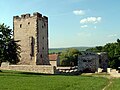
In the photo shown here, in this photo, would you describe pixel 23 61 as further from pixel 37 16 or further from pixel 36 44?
pixel 37 16

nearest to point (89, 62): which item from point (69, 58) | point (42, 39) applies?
point (42, 39)

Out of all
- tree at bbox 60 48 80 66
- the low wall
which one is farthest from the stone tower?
tree at bbox 60 48 80 66

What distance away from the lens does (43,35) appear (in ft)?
179

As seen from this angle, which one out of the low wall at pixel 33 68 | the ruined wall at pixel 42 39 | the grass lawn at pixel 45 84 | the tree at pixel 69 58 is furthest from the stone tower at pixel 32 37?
the tree at pixel 69 58

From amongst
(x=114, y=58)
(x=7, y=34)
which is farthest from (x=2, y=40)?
(x=114, y=58)

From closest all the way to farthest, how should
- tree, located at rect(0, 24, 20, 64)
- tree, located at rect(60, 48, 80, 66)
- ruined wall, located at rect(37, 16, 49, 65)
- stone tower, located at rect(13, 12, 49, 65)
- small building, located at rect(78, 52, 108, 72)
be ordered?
tree, located at rect(0, 24, 20, 64) → stone tower, located at rect(13, 12, 49, 65) → ruined wall, located at rect(37, 16, 49, 65) → small building, located at rect(78, 52, 108, 72) → tree, located at rect(60, 48, 80, 66)

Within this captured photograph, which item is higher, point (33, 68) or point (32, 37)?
point (32, 37)

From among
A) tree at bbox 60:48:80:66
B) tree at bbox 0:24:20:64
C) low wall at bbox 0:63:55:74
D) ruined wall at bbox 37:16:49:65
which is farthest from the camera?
tree at bbox 60:48:80:66

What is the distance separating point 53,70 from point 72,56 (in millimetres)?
50928

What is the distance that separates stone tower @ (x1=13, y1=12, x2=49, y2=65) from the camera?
5281 cm

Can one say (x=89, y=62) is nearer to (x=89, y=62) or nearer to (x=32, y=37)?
(x=89, y=62)

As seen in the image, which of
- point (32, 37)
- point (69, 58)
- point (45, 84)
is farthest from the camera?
point (69, 58)

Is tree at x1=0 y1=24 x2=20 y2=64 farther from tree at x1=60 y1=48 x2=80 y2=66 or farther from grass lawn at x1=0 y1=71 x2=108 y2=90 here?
tree at x1=60 y1=48 x2=80 y2=66

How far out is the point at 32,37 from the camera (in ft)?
174
